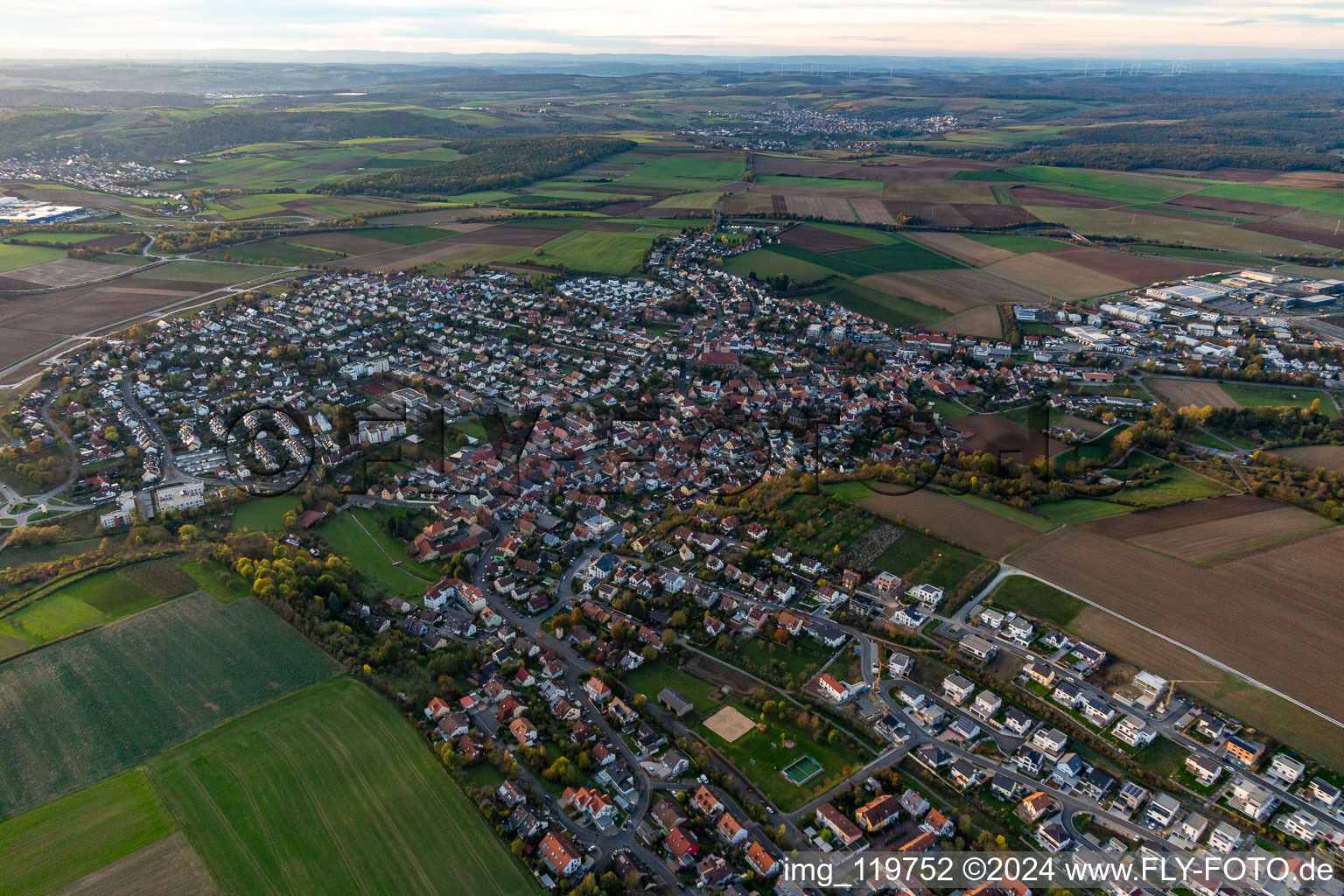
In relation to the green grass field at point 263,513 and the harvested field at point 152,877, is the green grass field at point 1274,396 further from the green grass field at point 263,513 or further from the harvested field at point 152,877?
the harvested field at point 152,877

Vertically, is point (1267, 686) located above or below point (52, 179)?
below

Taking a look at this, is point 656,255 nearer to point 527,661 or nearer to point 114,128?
point 527,661

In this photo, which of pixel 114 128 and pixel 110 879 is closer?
pixel 110 879

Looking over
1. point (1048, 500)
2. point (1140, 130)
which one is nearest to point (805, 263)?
point (1048, 500)

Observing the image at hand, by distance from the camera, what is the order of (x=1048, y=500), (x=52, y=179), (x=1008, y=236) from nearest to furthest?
(x=1048, y=500), (x=1008, y=236), (x=52, y=179)

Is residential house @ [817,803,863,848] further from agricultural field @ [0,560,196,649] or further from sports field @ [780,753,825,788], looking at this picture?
agricultural field @ [0,560,196,649]

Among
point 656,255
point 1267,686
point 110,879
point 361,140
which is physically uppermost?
point 361,140

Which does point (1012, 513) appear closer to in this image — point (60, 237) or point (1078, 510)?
point (1078, 510)
